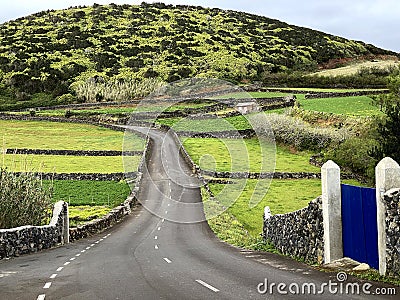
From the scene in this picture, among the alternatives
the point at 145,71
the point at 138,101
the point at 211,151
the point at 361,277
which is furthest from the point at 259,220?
the point at 145,71

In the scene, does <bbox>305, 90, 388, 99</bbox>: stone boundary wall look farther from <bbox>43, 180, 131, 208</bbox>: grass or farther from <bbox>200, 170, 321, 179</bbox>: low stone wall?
<bbox>43, 180, 131, 208</bbox>: grass

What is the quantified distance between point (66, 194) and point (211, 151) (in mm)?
23529

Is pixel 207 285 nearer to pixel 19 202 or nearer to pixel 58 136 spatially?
pixel 19 202

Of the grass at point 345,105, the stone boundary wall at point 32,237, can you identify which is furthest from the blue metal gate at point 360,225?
the grass at point 345,105

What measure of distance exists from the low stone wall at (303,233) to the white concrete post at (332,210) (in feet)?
2.19

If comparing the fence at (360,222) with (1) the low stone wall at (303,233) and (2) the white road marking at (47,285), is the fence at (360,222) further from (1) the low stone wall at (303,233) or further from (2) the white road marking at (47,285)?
(2) the white road marking at (47,285)

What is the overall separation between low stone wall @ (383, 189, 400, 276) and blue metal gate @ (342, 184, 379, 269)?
0.79m

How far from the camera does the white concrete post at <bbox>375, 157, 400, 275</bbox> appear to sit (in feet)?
45.8

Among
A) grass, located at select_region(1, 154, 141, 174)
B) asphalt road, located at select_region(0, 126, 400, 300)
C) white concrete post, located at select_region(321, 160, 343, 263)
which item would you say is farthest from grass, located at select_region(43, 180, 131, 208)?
white concrete post, located at select_region(321, 160, 343, 263)

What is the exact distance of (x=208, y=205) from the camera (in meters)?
46.7

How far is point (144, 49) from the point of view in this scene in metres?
158

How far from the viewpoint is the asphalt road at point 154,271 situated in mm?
14070

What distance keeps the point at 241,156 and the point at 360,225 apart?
55360 millimetres

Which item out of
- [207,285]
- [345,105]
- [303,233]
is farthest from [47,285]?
[345,105]
